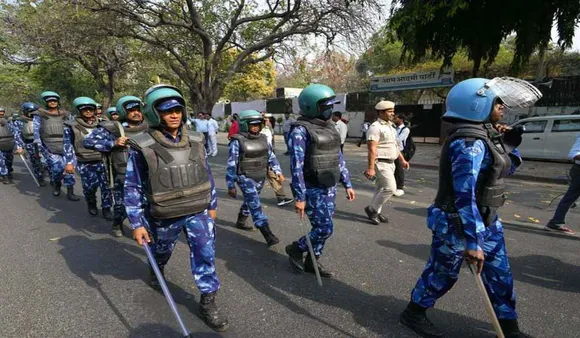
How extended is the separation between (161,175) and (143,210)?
1.37 ft

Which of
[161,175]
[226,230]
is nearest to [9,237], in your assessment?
[226,230]

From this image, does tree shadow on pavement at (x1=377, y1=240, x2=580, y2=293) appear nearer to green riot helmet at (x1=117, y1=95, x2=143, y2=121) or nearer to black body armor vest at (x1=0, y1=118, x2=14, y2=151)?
green riot helmet at (x1=117, y1=95, x2=143, y2=121)

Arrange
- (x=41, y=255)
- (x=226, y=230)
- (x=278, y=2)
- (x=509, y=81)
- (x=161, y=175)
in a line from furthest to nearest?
(x=278, y=2), (x=226, y=230), (x=41, y=255), (x=161, y=175), (x=509, y=81)

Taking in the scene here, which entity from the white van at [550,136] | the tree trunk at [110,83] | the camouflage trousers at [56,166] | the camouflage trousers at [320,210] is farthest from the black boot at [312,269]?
the tree trunk at [110,83]

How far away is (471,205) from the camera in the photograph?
2098mm

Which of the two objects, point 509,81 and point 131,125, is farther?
point 131,125

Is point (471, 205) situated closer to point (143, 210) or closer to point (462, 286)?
point (462, 286)

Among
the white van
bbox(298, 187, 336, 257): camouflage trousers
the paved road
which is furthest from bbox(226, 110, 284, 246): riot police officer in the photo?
the white van

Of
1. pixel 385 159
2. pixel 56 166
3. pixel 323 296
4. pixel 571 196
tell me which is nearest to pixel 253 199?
pixel 323 296

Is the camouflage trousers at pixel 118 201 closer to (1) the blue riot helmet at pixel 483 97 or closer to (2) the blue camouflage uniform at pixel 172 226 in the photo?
(2) the blue camouflage uniform at pixel 172 226

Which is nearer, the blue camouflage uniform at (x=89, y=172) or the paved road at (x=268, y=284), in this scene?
the paved road at (x=268, y=284)

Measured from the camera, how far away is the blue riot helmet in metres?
2.12

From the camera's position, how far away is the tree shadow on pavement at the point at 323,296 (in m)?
2.66

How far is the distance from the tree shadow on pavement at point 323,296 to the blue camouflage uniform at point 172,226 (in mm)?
713
